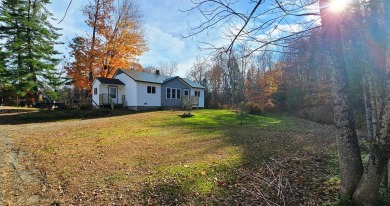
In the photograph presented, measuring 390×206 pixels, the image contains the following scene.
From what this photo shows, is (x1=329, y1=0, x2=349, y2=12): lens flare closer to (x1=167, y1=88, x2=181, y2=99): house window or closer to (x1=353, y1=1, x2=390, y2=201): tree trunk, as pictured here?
(x1=353, y1=1, x2=390, y2=201): tree trunk

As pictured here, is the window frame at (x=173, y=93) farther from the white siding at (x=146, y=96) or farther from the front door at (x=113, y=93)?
the front door at (x=113, y=93)

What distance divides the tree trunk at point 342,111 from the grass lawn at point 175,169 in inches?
24.3

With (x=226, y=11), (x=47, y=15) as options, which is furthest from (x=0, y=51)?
(x=226, y=11)

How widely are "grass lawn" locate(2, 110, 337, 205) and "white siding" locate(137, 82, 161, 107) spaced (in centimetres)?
1212

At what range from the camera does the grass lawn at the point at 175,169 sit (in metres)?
4.22

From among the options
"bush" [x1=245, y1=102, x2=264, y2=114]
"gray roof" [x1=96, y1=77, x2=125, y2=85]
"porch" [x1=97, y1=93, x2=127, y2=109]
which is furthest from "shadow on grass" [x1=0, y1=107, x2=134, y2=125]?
"bush" [x1=245, y1=102, x2=264, y2=114]

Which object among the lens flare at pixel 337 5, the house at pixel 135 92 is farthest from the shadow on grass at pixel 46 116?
the lens flare at pixel 337 5

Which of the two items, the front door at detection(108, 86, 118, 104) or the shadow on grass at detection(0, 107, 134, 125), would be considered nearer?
the shadow on grass at detection(0, 107, 134, 125)

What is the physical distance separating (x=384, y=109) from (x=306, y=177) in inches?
107

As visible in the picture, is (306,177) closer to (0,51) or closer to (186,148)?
(186,148)

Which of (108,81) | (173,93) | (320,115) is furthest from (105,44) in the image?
(320,115)

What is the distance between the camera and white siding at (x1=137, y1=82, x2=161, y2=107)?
858 inches

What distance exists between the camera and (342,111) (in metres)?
3.43

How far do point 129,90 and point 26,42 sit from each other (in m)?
11.8
